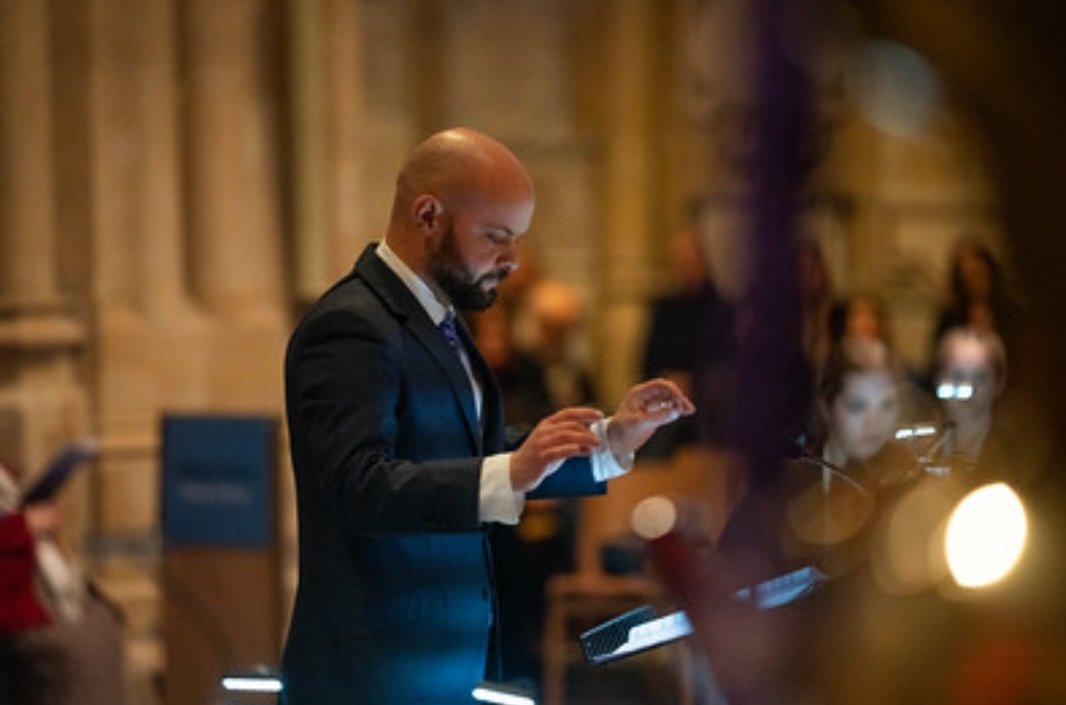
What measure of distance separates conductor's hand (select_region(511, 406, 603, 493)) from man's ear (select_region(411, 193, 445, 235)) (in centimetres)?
50

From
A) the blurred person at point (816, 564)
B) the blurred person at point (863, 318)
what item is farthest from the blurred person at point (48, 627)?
the blurred person at point (816, 564)

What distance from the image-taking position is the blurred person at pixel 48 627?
22.4 feet

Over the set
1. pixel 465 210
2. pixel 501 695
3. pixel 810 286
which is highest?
Result: pixel 465 210

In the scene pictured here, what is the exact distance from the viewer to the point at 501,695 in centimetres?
389

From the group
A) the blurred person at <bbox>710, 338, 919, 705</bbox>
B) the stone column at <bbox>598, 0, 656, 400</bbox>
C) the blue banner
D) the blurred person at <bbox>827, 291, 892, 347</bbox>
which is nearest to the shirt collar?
the blurred person at <bbox>710, 338, 919, 705</bbox>

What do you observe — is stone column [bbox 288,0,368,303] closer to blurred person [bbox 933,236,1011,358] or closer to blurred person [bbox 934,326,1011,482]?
blurred person [bbox 933,236,1011,358]

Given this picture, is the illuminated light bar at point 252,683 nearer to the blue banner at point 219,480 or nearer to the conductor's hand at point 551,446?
the conductor's hand at point 551,446

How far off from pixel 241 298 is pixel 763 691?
8313 mm

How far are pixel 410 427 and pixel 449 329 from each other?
22cm

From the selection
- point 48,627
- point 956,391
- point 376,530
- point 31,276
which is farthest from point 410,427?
point 31,276

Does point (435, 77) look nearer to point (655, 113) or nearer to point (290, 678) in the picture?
point (655, 113)

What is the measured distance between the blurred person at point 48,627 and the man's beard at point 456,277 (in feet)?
9.62

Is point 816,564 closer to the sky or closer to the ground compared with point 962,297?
closer to the ground

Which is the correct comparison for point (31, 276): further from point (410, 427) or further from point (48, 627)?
point (410, 427)
